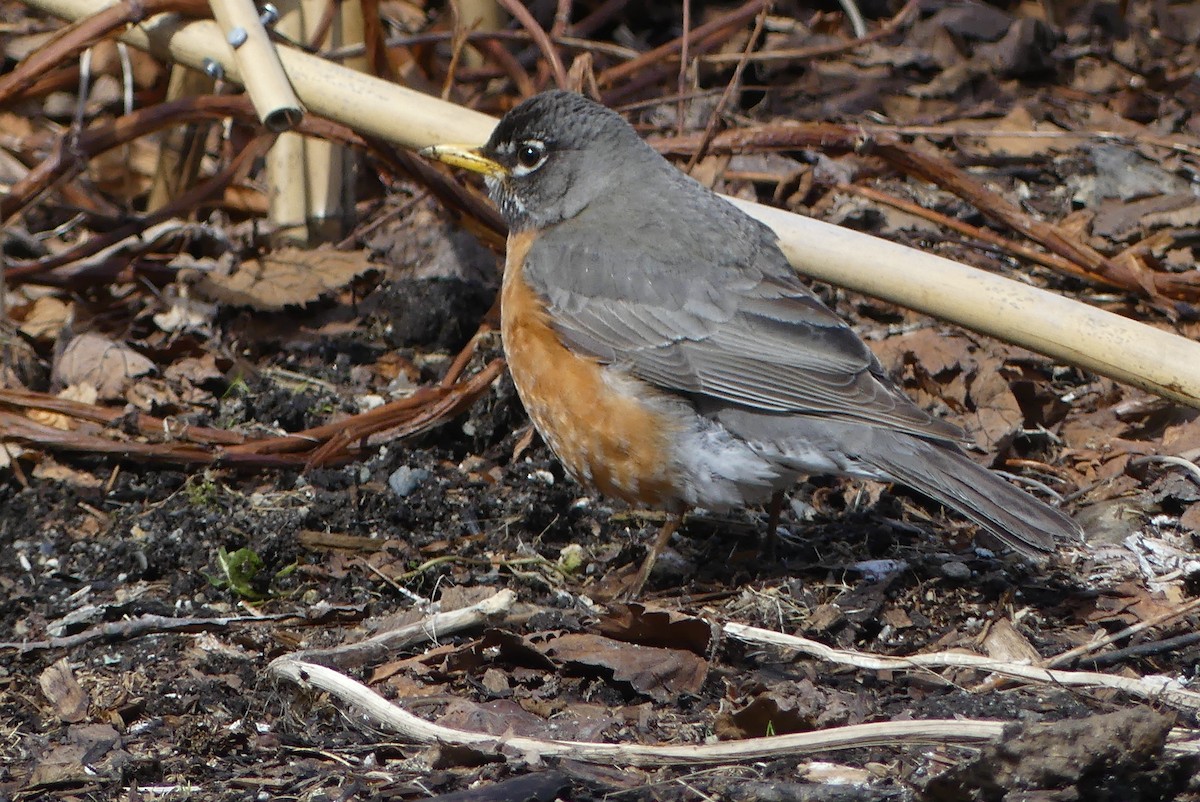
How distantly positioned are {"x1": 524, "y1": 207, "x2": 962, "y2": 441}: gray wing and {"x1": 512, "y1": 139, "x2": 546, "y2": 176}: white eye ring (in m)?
0.47

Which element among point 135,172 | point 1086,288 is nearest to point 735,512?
point 1086,288

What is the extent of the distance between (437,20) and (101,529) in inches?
163

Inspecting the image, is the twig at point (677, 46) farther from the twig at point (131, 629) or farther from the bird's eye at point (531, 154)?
the twig at point (131, 629)

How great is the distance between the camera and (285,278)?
19.7ft

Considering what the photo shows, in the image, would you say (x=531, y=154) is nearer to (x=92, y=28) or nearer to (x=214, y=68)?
(x=214, y=68)

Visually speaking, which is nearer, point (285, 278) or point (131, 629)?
point (131, 629)

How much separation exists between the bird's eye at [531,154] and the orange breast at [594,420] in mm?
738

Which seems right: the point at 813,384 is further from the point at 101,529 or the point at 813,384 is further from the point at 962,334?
the point at 101,529

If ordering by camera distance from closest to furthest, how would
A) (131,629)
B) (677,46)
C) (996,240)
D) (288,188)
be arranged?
(131,629), (996,240), (288,188), (677,46)

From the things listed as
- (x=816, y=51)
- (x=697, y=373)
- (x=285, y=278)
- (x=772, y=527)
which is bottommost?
(x=772, y=527)

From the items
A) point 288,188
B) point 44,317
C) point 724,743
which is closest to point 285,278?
point 288,188

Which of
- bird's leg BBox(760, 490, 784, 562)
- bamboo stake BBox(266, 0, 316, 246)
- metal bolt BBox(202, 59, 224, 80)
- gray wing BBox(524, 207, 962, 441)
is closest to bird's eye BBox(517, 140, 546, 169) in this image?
gray wing BBox(524, 207, 962, 441)

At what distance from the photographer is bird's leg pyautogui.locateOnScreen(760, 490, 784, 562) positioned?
15.5ft

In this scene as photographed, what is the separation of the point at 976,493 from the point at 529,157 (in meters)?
2.24
